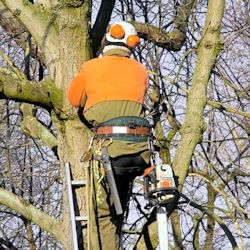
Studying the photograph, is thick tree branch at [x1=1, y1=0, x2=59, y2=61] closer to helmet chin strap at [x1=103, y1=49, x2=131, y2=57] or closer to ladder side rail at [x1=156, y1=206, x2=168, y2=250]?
helmet chin strap at [x1=103, y1=49, x2=131, y2=57]

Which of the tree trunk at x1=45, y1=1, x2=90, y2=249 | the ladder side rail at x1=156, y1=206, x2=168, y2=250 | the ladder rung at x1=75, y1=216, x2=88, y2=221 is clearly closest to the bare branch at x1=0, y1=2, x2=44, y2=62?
the tree trunk at x1=45, y1=1, x2=90, y2=249

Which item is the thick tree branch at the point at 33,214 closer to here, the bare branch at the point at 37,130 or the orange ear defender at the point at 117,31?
the bare branch at the point at 37,130

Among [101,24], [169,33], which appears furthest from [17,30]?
[169,33]

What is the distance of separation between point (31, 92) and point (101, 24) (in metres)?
1.34

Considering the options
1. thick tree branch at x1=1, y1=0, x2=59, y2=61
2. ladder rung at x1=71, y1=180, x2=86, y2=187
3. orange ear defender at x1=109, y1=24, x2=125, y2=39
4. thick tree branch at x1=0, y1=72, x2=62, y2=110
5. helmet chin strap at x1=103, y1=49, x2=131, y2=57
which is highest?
thick tree branch at x1=1, y1=0, x2=59, y2=61

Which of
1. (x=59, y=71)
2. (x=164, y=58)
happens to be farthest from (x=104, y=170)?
(x=164, y=58)

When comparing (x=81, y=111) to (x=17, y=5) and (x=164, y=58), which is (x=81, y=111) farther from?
(x=164, y=58)

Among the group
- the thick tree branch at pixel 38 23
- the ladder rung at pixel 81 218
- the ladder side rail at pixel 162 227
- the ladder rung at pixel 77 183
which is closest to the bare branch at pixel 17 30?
the thick tree branch at pixel 38 23

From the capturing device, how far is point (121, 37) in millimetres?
4730

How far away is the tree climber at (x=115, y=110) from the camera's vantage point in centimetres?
458

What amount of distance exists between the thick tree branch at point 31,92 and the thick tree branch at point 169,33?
2467 millimetres

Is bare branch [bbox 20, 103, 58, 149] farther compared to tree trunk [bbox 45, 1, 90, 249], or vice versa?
bare branch [bbox 20, 103, 58, 149]

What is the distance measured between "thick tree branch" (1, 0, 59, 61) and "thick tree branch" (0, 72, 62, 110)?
0.37 meters

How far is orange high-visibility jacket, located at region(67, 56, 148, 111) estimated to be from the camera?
462cm
